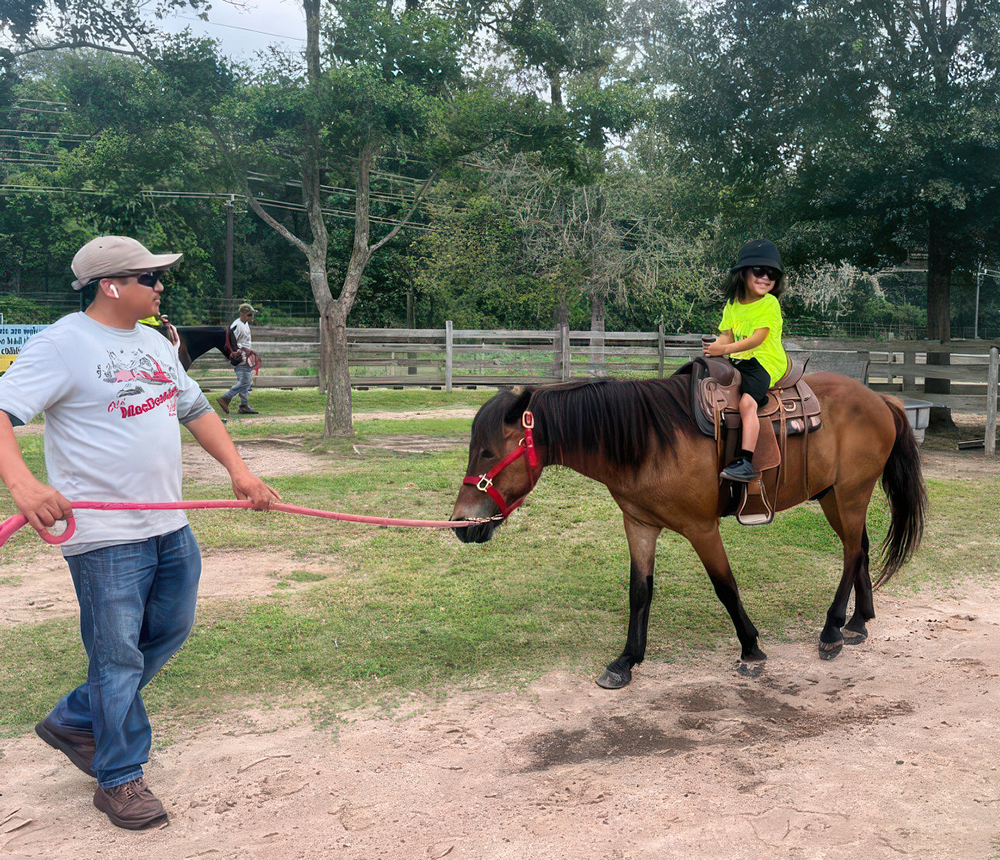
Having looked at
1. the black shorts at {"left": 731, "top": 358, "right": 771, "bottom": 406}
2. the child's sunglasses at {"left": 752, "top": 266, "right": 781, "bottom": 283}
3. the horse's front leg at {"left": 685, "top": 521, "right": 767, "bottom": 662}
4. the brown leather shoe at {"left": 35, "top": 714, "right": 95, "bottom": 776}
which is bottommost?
the brown leather shoe at {"left": 35, "top": 714, "right": 95, "bottom": 776}

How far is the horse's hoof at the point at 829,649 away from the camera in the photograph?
4.77m

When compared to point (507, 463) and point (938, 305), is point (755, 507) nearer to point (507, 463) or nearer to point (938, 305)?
point (507, 463)

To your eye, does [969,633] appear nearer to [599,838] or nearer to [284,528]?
[599,838]

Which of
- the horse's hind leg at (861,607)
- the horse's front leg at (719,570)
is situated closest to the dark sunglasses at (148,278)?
the horse's front leg at (719,570)

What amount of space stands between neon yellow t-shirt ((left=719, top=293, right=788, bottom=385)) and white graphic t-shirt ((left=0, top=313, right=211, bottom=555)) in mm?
3067

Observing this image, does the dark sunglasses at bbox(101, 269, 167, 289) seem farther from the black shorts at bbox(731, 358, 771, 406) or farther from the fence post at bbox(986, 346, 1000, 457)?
the fence post at bbox(986, 346, 1000, 457)

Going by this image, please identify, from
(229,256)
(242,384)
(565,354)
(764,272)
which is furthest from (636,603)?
(229,256)

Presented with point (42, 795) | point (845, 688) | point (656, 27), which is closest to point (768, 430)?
point (845, 688)

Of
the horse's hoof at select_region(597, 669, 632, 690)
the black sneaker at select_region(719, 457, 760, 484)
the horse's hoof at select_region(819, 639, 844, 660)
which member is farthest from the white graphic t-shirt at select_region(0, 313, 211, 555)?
the horse's hoof at select_region(819, 639, 844, 660)

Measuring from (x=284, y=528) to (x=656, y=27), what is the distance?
12.7 metres

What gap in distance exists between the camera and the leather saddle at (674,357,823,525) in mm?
4504

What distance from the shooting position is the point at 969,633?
16.8ft

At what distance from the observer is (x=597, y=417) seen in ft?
14.2

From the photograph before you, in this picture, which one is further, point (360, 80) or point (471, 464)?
point (360, 80)
